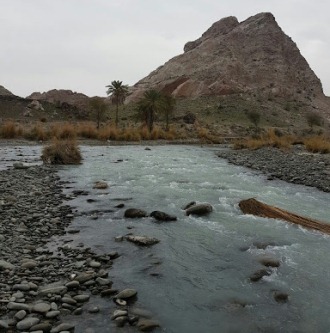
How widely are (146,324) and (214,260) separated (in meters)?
2.75

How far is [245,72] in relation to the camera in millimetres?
108438

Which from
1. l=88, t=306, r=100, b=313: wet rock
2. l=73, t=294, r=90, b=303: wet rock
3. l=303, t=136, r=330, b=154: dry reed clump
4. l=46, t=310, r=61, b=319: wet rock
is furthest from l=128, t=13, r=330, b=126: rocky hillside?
l=46, t=310, r=61, b=319: wet rock

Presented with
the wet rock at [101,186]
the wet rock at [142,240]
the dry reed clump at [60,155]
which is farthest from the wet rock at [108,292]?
the dry reed clump at [60,155]

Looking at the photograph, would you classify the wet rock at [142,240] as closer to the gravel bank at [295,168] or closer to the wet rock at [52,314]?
the wet rock at [52,314]

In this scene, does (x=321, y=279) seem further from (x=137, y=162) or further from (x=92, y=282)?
(x=137, y=162)

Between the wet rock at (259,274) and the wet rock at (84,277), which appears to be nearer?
the wet rock at (84,277)

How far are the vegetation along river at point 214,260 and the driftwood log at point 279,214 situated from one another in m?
0.31

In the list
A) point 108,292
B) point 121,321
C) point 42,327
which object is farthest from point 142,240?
point 42,327

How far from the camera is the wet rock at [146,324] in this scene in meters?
5.00

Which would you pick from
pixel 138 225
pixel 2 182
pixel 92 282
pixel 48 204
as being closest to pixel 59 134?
pixel 2 182

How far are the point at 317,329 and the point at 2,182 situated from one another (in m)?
12.1

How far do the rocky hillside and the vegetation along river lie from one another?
7031cm

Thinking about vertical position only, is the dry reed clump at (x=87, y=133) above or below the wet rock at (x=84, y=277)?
above

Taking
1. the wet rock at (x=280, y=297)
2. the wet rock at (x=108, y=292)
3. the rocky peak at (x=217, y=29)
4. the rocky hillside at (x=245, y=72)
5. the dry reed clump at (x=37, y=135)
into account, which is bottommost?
the wet rock at (x=280, y=297)
